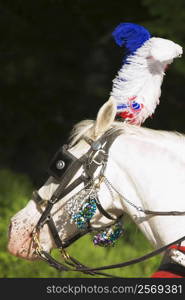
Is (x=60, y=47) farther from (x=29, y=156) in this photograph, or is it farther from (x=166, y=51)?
(x=166, y=51)

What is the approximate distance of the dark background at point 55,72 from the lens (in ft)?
25.8

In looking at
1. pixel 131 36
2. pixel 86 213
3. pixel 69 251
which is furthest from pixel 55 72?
pixel 86 213

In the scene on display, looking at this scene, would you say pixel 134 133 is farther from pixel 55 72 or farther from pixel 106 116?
pixel 55 72

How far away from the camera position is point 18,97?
902cm

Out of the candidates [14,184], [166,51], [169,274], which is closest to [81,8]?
[14,184]

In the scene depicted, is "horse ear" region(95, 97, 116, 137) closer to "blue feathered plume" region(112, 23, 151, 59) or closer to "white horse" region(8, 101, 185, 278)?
"white horse" region(8, 101, 185, 278)

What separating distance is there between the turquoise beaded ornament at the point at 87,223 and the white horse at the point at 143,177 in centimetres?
5

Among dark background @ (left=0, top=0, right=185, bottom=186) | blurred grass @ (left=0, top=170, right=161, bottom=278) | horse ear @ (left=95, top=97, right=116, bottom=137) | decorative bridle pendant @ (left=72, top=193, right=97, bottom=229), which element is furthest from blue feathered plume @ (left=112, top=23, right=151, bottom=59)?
dark background @ (left=0, top=0, right=185, bottom=186)

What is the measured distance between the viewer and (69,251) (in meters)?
5.67

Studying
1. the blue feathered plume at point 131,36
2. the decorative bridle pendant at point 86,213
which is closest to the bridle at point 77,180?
the decorative bridle pendant at point 86,213

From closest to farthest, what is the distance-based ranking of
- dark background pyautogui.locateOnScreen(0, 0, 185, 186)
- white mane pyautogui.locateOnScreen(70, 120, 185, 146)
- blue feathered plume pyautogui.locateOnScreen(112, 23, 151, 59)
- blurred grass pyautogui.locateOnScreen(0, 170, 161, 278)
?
1. white mane pyautogui.locateOnScreen(70, 120, 185, 146)
2. blue feathered plume pyautogui.locateOnScreen(112, 23, 151, 59)
3. blurred grass pyautogui.locateOnScreen(0, 170, 161, 278)
4. dark background pyautogui.locateOnScreen(0, 0, 185, 186)

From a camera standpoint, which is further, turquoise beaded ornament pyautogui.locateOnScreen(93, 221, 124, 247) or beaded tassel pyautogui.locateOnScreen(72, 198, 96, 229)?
turquoise beaded ornament pyautogui.locateOnScreen(93, 221, 124, 247)

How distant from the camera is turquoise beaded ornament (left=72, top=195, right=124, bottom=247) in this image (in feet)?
10.0

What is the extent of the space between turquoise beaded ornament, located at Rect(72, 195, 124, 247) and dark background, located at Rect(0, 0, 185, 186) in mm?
4190
